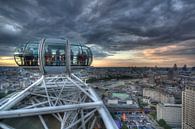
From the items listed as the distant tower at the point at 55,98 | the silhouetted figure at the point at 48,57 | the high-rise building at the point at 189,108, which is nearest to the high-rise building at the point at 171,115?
the high-rise building at the point at 189,108

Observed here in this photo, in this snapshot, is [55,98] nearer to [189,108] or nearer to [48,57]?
[48,57]

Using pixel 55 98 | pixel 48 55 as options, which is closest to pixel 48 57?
pixel 48 55

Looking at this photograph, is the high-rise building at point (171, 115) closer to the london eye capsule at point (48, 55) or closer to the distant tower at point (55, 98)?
the distant tower at point (55, 98)

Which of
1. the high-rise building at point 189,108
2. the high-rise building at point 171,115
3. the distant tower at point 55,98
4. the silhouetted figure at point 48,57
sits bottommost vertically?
the high-rise building at point 171,115

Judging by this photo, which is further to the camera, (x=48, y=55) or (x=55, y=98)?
(x=48, y=55)

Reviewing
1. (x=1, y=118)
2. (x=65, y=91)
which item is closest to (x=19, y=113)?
(x=1, y=118)

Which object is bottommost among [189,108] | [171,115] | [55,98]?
[171,115]

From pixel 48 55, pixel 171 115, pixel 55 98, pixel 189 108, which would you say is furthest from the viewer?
pixel 171 115

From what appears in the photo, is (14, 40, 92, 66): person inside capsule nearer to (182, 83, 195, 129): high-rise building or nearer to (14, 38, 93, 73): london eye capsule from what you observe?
(14, 38, 93, 73): london eye capsule

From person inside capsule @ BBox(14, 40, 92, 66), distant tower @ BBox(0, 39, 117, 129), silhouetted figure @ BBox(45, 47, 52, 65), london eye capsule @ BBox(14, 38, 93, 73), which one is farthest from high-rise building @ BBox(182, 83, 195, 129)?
silhouetted figure @ BBox(45, 47, 52, 65)
